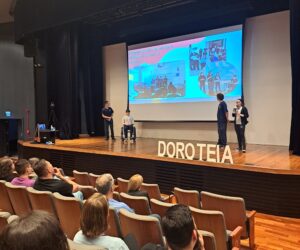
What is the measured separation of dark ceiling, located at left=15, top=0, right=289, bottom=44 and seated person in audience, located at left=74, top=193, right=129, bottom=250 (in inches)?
253

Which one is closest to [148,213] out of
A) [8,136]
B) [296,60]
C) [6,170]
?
[6,170]

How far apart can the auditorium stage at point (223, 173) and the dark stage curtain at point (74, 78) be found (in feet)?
11.2

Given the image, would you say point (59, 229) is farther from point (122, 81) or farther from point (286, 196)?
point (122, 81)

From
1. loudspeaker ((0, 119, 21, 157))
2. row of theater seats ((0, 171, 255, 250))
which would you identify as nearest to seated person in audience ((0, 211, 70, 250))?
row of theater seats ((0, 171, 255, 250))

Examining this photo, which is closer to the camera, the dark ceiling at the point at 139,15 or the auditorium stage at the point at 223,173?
the auditorium stage at the point at 223,173

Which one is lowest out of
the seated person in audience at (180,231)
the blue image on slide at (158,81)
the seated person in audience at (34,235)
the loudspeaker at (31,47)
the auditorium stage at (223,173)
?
the auditorium stage at (223,173)

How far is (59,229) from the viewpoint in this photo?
833mm

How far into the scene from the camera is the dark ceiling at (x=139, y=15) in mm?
7922

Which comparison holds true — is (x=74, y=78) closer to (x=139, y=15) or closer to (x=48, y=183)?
(x=139, y=15)

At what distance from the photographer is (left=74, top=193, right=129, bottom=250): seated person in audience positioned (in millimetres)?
1907

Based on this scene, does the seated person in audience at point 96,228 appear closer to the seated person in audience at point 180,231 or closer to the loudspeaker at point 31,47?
the seated person in audience at point 180,231

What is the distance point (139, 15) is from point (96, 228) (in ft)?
27.6

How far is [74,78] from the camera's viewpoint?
10.5m

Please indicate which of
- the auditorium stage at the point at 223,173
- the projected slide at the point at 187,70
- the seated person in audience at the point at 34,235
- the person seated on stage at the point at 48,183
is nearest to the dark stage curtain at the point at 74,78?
the projected slide at the point at 187,70
